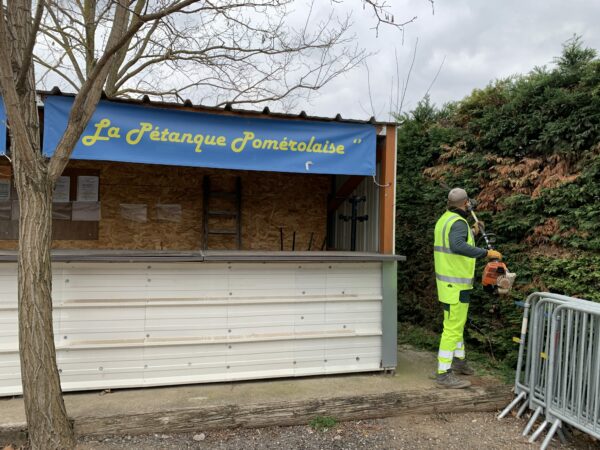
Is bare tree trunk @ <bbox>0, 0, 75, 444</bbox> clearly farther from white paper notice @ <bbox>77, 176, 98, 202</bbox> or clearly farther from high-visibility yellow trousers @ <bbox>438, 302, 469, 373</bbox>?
white paper notice @ <bbox>77, 176, 98, 202</bbox>

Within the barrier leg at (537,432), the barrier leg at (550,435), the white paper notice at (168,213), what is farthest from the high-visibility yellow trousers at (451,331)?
the white paper notice at (168,213)

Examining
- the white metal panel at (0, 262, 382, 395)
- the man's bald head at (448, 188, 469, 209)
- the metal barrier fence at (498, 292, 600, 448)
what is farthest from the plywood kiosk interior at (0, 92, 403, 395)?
the metal barrier fence at (498, 292, 600, 448)

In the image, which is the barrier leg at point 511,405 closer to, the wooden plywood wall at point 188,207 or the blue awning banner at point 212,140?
the blue awning banner at point 212,140

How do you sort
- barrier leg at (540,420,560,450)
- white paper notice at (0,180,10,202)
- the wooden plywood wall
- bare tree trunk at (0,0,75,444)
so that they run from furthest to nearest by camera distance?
the wooden plywood wall, white paper notice at (0,180,10,202), barrier leg at (540,420,560,450), bare tree trunk at (0,0,75,444)

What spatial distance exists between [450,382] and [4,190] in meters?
6.84

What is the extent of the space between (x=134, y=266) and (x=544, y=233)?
14.2ft

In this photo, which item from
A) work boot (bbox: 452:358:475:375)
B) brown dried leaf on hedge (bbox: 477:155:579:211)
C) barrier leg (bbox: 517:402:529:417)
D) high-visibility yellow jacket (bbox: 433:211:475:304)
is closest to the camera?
barrier leg (bbox: 517:402:529:417)

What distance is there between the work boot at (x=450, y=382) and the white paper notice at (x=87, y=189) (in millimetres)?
5720

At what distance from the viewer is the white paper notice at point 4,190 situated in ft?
21.2

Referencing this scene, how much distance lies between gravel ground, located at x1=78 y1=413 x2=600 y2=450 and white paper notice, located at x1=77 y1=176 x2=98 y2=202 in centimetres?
428

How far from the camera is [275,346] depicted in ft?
15.1

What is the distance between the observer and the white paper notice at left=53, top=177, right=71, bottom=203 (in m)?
6.62

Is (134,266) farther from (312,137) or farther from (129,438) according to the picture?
(312,137)

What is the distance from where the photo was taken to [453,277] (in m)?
4.31
